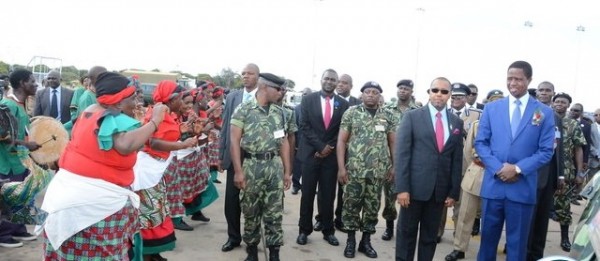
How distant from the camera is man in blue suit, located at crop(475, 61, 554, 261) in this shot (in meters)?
4.20

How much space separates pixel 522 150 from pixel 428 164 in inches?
33.0

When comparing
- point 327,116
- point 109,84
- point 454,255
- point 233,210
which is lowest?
point 454,255

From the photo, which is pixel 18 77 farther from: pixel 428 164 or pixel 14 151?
pixel 428 164

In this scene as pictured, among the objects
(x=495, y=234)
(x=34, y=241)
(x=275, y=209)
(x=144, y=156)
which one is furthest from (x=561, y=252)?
(x=34, y=241)

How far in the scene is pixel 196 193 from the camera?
6094 millimetres

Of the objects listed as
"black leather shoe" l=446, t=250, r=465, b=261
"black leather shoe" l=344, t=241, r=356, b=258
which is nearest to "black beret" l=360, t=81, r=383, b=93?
"black leather shoe" l=344, t=241, r=356, b=258

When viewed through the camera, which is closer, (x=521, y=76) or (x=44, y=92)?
(x=521, y=76)

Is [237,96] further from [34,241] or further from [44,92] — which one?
[44,92]

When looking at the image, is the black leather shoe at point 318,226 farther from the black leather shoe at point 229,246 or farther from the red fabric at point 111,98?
the red fabric at point 111,98

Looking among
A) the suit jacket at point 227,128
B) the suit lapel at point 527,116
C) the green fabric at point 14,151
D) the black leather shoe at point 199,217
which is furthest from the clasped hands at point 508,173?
the green fabric at point 14,151

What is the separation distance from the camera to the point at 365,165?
534 centimetres

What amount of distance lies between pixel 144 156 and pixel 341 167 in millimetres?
2279

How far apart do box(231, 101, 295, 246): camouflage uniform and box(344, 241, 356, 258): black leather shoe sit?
3.18 ft

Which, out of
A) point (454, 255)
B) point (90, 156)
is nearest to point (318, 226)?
point (454, 255)
